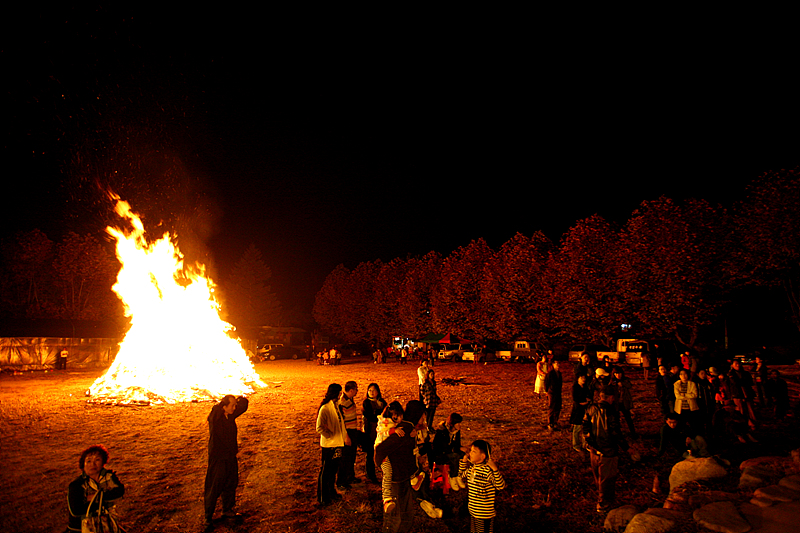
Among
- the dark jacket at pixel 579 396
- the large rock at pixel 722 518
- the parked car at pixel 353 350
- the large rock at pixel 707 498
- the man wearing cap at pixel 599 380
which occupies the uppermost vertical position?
the man wearing cap at pixel 599 380

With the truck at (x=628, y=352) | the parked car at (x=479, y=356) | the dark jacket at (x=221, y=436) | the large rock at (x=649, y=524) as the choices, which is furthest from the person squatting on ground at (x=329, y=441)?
the parked car at (x=479, y=356)

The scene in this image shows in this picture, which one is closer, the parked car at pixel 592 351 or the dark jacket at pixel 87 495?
the dark jacket at pixel 87 495

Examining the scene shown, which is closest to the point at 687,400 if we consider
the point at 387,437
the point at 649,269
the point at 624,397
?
the point at 624,397

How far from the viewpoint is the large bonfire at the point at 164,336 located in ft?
61.7

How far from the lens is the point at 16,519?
661 cm

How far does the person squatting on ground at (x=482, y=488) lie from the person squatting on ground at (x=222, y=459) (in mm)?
3170

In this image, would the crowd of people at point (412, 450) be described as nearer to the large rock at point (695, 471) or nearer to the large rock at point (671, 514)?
the large rock at point (671, 514)

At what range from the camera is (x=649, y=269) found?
24719 millimetres

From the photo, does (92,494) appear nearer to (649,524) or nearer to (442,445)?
(442,445)

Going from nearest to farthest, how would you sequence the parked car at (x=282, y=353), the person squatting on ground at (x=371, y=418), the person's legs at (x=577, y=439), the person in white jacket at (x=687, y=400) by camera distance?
the person squatting on ground at (x=371, y=418)
the person's legs at (x=577, y=439)
the person in white jacket at (x=687, y=400)
the parked car at (x=282, y=353)

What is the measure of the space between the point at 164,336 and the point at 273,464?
13378mm

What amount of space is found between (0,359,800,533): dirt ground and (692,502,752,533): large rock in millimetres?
259

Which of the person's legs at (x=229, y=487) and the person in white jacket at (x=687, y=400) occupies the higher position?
the person in white jacket at (x=687, y=400)

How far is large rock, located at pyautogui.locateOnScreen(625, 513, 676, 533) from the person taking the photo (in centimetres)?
550
